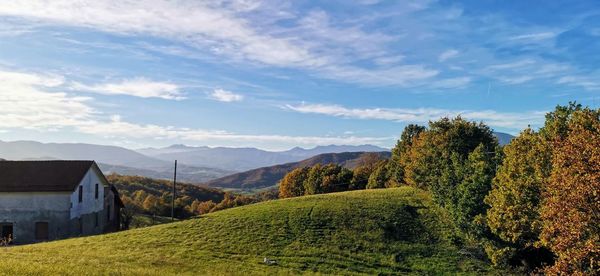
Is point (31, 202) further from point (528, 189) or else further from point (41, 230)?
point (528, 189)

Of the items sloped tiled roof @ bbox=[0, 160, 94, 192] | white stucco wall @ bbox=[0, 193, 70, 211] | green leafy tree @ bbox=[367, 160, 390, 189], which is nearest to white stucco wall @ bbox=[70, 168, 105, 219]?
sloped tiled roof @ bbox=[0, 160, 94, 192]

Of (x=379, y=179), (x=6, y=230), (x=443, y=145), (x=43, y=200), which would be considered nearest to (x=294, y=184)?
(x=379, y=179)

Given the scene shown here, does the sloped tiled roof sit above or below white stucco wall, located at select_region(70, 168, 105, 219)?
above

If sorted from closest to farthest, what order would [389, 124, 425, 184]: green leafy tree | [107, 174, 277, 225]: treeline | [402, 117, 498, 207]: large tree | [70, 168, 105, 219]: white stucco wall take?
[70, 168, 105, 219]: white stucco wall < [402, 117, 498, 207]: large tree < [389, 124, 425, 184]: green leafy tree < [107, 174, 277, 225]: treeline

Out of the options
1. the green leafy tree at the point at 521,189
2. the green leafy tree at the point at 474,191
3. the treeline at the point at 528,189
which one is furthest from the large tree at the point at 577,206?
the green leafy tree at the point at 474,191

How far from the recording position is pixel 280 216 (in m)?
56.3

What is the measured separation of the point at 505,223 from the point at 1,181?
5320 centimetres

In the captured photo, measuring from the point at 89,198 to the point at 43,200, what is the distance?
23.1 ft

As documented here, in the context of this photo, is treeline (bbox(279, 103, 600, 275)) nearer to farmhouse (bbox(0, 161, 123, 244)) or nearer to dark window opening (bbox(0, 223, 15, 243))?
farmhouse (bbox(0, 161, 123, 244))

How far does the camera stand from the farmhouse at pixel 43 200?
5159 centimetres

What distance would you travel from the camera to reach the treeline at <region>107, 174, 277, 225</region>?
299 feet

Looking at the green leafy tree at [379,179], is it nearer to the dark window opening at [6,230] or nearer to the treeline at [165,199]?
the treeline at [165,199]

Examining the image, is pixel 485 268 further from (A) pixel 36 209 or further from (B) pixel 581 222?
(A) pixel 36 209

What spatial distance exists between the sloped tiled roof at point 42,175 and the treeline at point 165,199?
1789 centimetres
